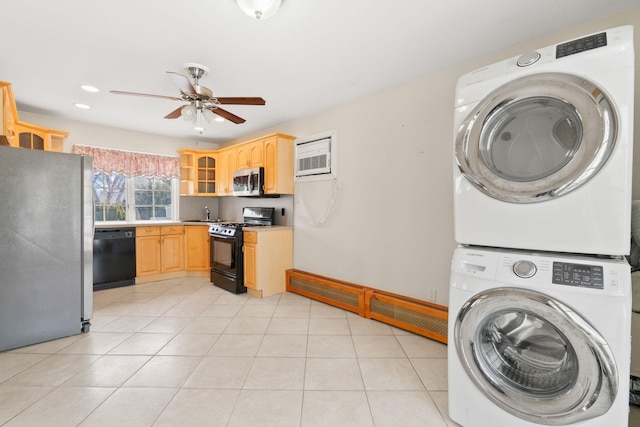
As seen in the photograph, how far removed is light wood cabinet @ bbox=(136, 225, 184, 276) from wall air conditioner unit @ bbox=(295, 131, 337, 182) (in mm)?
2364

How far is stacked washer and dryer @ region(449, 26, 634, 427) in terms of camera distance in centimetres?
114

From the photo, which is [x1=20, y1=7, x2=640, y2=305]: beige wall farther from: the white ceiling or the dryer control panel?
the dryer control panel

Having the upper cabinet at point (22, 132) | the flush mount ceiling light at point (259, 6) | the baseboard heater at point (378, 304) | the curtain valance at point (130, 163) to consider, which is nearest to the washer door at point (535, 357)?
the baseboard heater at point (378, 304)

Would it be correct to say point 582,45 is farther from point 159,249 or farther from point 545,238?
point 159,249

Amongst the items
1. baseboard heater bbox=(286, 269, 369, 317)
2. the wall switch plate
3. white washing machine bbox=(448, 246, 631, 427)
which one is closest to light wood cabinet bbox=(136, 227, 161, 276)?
baseboard heater bbox=(286, 269, 369, 317)

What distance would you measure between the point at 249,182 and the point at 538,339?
3753mm

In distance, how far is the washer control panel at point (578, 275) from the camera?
3.77 feet

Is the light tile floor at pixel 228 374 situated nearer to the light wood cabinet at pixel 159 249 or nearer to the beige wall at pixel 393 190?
the beige wall at pixel 393 190

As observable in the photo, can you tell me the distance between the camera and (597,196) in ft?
3.84

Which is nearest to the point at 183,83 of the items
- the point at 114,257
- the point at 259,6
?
the point at 259,6

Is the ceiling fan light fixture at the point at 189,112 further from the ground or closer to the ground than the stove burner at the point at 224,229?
further from the ground

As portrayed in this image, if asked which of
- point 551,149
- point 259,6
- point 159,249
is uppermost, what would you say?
point 259,6

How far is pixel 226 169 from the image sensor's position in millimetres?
4910

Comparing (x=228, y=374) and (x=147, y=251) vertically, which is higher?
(x=147, y=251)
